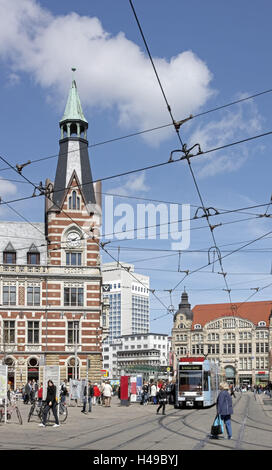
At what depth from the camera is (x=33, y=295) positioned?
185 feet

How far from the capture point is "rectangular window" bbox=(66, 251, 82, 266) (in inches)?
2259

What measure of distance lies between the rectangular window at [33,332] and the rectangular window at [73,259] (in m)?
6.08

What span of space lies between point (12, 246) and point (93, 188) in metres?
9.24

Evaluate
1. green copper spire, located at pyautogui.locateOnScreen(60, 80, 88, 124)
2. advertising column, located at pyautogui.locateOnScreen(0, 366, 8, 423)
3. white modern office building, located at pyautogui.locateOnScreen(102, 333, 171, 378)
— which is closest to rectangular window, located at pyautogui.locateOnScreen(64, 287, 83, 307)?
green copper spire, located at pyautogui.locateOnScreen(60, 80, 88, 124)

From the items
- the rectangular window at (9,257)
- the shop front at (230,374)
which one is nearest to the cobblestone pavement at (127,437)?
the rectangular window at (9,257)

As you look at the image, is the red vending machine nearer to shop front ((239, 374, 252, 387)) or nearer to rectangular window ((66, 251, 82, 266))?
rectangular window ((66, 251, 82, 266))

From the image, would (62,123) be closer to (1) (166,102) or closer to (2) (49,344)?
(2) (49,344)

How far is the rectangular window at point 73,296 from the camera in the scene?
2233 inches

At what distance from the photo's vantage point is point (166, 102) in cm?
1644

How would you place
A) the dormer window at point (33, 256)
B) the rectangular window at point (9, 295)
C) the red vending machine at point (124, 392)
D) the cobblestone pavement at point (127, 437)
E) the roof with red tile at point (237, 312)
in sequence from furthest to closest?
1. the roof with red tile at point (237, 312)
2. the dormer window at point (33, 256)
3. the rectangular window at point (9, 295)
4. the red vending machine at point (124, 392)
5. the cobblestone pavement at point (127, 437)

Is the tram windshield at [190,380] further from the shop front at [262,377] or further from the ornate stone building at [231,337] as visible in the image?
the shop front at [262,377]

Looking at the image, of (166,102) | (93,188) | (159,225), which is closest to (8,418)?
(159,225)

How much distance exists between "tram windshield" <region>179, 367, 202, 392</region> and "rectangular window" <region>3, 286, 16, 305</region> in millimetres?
24216

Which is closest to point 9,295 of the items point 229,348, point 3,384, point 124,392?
point 124,392
